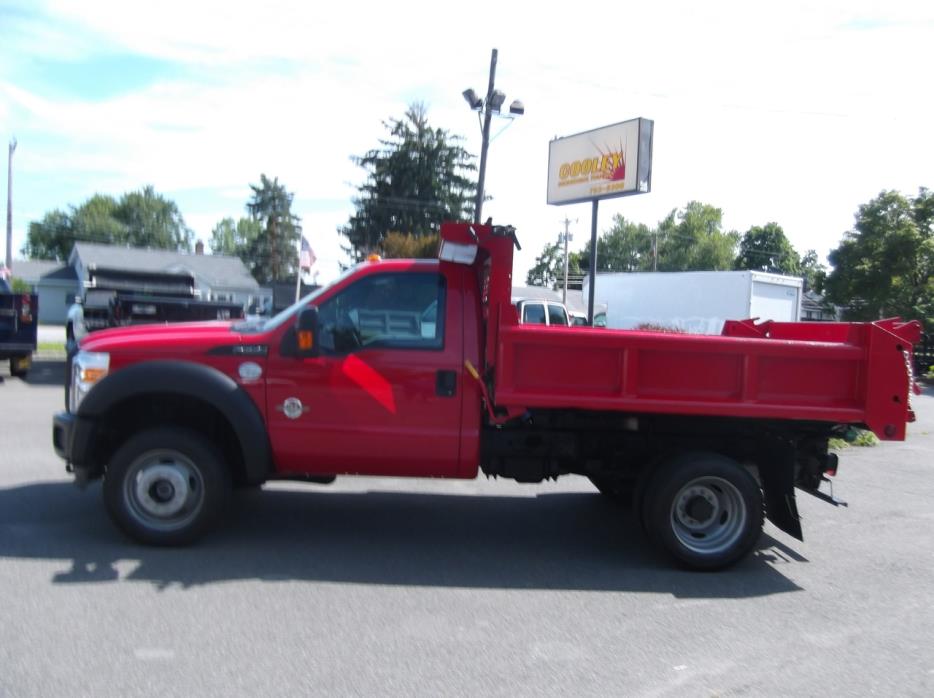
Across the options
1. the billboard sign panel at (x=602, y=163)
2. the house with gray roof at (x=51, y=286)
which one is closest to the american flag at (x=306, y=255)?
the billboard sign panel at (x=602, y=163)

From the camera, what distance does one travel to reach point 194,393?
19.0ft

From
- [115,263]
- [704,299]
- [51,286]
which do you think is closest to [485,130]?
[704,299]

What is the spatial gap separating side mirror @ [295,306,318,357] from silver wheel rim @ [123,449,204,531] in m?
1.10

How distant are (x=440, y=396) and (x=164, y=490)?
2.02 meters

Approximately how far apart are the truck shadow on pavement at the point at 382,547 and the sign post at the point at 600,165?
1410 centimetres

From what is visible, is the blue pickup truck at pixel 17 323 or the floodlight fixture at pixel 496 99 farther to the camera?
Result: the floodlight fixture at pixel 496 99

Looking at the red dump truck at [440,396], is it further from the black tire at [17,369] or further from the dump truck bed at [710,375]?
the black tire at [17,369]

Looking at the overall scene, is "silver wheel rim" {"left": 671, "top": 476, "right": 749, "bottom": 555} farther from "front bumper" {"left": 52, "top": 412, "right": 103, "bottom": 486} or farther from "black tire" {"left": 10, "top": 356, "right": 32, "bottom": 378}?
"black tire" {"left": 10, "top": 356, "right": 32, "bottom": 378}

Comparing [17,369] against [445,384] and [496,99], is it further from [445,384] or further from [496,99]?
[496,99]

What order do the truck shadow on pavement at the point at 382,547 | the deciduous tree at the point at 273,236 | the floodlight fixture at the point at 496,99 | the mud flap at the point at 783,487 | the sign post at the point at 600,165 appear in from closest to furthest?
the truck shadow on pavement at the point at 382,547 < the mud flap at the point at 783,487 < the sign post at the point at 600,165 < the floodlight fixture at the point at 496,99 < the deciduous tree at the point at 273,236

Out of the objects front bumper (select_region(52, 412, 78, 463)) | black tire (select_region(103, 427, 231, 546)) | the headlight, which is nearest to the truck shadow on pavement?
black tire (select_region(103, 427, 231, 546))

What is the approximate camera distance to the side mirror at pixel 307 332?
232 inches

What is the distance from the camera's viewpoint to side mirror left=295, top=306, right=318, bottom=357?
589 cm

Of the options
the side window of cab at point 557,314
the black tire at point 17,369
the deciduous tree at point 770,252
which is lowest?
the black tire at point 17,369
